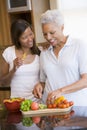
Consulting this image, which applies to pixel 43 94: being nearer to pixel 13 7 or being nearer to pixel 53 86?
pixel 53 86

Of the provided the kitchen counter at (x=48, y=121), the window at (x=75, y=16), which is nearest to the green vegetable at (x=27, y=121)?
the kitchen counter at (x=48, y=121)

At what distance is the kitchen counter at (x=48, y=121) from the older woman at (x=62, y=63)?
24cm

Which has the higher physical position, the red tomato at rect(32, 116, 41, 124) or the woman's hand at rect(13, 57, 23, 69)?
the woman's hand at rect(13, 57, 23, 69)

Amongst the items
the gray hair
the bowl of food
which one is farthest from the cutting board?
the gray hair

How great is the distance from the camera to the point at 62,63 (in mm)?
1932

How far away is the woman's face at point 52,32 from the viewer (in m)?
1.90

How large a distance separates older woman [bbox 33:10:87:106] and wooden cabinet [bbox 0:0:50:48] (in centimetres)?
140

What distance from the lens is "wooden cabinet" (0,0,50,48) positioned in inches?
133

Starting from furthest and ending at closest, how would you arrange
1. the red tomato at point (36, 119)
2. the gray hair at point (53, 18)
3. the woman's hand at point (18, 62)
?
1. the woman's hand at point (18, 62)
2. the gray hair at point (53, 18)
3. the red tomato at point (36, 119)

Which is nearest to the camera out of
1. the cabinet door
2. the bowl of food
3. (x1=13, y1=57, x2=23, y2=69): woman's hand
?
the bowl of food

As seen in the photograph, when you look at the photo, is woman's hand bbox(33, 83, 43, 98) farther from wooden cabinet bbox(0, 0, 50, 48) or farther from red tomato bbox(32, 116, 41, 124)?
wooden cabinet bbox(0, 0, 50, 48)

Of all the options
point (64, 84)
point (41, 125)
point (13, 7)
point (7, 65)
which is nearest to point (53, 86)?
point (64, 84)

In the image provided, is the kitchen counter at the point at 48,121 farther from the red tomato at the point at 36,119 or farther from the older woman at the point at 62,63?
the older woman at the point at 62,63

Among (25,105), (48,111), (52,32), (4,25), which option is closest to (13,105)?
(25,105)
